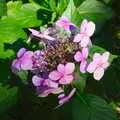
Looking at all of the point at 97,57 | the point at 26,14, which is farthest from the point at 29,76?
the point at 26,14

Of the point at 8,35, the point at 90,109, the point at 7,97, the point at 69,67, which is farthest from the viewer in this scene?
the point at 8,35

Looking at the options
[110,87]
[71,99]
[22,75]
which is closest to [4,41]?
[22,75]

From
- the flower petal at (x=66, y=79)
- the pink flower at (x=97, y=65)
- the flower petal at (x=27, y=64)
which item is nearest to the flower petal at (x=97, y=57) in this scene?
the pink flower at (x=97, y=65)

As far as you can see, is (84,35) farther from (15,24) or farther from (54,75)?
(15,24)

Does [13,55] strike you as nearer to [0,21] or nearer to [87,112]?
[0,21]

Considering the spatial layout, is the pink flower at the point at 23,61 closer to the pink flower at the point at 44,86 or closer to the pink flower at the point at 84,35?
the pink flower at the point at 44,86

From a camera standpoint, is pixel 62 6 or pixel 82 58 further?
pixel 62 6

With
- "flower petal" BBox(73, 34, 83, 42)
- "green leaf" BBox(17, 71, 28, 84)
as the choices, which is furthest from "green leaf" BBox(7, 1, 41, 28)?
"flower petal" BBox(73, 34, 83, 42)
